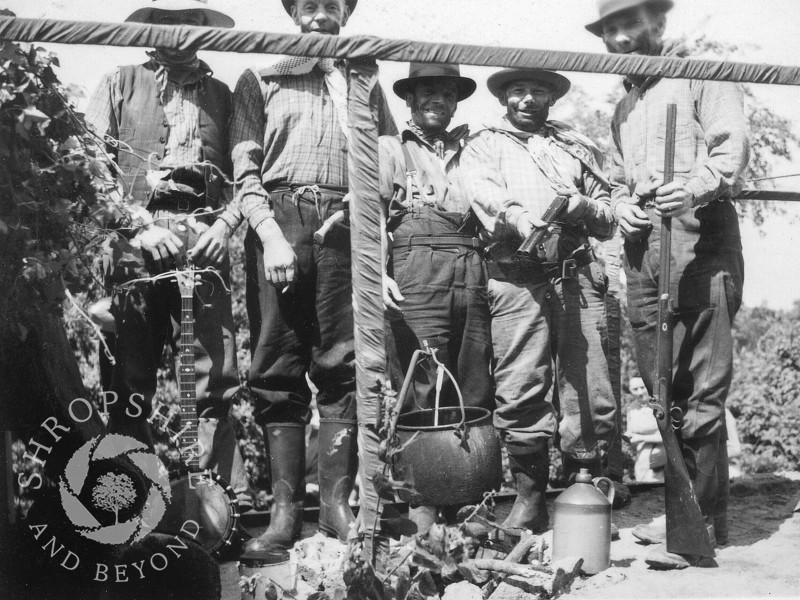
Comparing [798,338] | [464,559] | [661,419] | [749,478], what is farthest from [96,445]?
[798,338]

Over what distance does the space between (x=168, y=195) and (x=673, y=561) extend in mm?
2856

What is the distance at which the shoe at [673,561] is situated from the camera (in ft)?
15.9

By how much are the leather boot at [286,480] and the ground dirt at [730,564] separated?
246 millimetres

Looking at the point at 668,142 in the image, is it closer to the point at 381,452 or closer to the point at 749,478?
the point at 381,452

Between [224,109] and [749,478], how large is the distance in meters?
3.88

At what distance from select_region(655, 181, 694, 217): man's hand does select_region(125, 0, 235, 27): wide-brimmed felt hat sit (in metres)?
2.32

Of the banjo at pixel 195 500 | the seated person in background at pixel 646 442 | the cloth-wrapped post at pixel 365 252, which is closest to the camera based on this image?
the cloth-wrapped post at pixel 365 252

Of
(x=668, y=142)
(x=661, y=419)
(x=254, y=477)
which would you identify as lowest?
(x=254, y=477)

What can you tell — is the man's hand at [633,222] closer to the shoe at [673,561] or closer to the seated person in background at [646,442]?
the shoe at [673,561]

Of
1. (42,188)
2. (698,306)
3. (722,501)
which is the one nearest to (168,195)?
(42,188)

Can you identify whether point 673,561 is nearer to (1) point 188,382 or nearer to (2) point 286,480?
(2) point 286,480

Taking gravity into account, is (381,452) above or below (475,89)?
below

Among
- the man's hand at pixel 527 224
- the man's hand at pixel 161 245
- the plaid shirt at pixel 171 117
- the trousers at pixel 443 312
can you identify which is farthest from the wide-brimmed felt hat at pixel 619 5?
the man's hand at pixel 161 245

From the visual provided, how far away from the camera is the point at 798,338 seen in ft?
32.7
